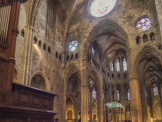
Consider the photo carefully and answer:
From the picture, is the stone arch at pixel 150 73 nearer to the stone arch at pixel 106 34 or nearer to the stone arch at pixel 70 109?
the stone arch at pixel 106 34

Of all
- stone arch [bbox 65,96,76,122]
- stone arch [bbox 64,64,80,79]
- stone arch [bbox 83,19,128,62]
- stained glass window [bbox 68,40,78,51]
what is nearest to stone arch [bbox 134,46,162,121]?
stone arch [bbox 83,19,128,62]

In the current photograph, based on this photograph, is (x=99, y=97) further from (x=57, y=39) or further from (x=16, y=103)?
(x=16, y=103)

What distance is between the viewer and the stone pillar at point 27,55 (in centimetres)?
1850

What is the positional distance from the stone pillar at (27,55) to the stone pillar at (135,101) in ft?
37.9

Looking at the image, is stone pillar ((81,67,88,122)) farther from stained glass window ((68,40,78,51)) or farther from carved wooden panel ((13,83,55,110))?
carved wooden panel ((13,83,55,110))

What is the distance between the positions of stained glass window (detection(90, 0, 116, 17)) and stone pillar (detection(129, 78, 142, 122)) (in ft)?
35.1

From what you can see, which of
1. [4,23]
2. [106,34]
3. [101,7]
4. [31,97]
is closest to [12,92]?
[31,97]

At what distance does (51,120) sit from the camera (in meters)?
9.03

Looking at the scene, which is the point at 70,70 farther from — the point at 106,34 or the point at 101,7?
the point at 101,7

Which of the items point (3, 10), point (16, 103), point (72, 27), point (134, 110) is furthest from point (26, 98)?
point (72, 27)

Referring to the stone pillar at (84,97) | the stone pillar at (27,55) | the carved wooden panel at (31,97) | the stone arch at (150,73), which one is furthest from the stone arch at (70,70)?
the carved wooden panel at (31,97)

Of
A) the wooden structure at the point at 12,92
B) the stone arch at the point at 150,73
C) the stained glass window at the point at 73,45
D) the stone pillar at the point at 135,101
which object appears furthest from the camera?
the stained glass window at the point at 73,45

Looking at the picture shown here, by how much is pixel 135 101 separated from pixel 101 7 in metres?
14.3

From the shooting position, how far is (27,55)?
19.1 m
